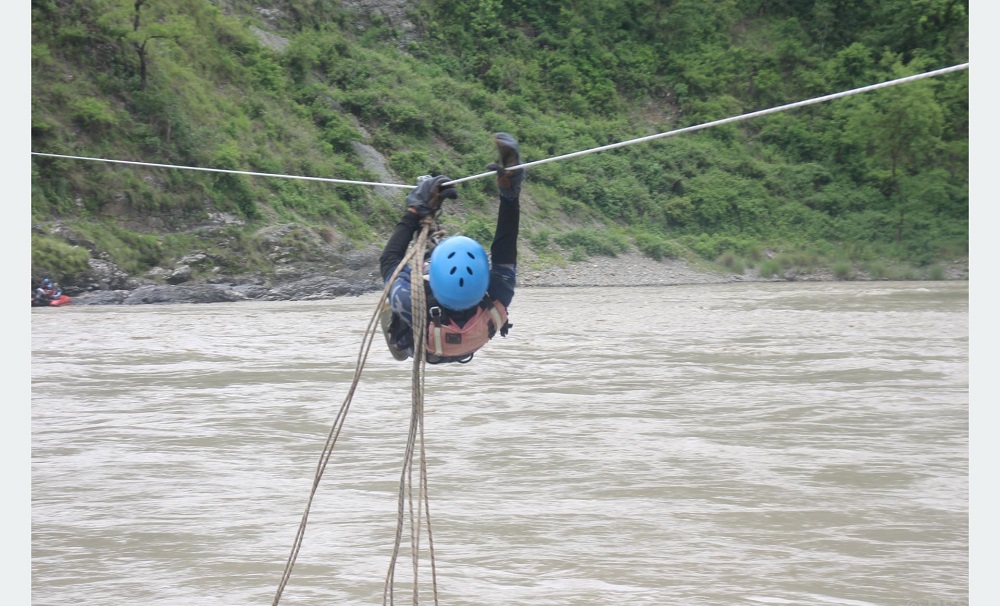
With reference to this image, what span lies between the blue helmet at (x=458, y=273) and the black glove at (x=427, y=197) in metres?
0.25

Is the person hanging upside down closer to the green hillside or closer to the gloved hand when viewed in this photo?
the gloved hand

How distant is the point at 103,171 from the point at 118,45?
3.76 m

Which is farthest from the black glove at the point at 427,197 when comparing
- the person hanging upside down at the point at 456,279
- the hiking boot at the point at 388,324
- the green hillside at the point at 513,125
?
the green hillside at the point at 513,125

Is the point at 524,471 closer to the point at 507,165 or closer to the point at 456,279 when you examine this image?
the point at 456,279

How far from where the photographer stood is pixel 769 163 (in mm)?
36250

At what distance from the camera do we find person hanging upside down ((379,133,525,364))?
430cm

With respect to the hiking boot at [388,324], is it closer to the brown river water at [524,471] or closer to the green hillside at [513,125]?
the brown river water at [524,471]

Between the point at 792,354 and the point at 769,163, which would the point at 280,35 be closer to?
the point at 769,163

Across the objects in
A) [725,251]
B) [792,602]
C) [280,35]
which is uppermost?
[280,35]

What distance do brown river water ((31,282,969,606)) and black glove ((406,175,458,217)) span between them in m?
2.02

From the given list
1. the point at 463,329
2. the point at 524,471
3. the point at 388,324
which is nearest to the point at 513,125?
the point at 524,471

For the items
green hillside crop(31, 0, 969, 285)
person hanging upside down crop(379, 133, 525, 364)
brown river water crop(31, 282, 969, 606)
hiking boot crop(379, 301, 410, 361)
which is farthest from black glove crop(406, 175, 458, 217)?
green hillside crop(31, 0, 969, 285)

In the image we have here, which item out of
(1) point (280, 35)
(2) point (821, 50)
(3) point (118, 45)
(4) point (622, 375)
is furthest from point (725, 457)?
(2) point (821, 50)

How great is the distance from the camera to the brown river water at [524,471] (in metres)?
5.55
